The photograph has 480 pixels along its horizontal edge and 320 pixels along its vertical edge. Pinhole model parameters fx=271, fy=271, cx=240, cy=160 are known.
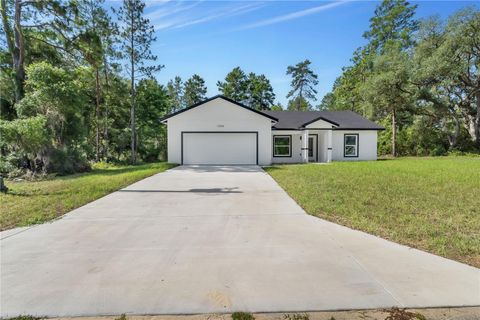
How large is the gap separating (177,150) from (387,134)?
19.6 meters

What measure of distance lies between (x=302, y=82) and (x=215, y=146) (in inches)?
1335

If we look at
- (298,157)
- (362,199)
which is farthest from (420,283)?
(298,157)

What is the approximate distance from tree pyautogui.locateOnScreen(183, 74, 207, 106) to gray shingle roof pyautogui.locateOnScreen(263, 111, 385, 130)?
92.3 ft

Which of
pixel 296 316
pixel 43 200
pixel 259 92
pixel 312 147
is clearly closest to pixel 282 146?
pixel 312 147

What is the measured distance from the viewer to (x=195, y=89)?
47438 millimetres

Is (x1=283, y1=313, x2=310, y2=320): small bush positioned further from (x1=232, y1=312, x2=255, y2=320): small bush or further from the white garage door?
the white garage door

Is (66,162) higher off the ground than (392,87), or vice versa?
(392,87)

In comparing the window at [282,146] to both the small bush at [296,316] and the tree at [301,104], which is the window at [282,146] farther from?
the tree at [301,104]

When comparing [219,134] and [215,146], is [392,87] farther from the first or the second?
[215,146]

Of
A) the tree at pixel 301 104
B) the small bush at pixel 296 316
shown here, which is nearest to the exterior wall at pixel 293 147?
the small bush at pixel 296 316

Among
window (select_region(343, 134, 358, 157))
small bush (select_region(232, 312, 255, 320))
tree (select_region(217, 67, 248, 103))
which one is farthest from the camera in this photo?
tree (select_region(217, 67, 248, 103))

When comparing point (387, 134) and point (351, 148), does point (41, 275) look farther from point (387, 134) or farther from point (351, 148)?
point (387, 134)

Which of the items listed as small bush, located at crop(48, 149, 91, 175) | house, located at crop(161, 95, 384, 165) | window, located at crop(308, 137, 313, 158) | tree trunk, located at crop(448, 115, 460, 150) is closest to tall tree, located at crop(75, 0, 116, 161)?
house, located at crop(161, 95, 384, 165)

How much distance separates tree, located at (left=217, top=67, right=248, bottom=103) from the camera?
135 ft
